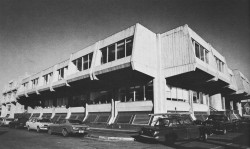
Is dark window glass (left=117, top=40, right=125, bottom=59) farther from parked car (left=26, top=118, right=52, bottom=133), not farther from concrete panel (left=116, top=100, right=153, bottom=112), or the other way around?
parked car (left=26, top=118, right=52, bottom=133)

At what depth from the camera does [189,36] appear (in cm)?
1966

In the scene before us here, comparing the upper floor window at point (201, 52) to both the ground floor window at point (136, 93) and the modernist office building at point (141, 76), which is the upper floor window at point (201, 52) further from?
the ground floor window at point (136, 93)

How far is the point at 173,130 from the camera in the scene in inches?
458

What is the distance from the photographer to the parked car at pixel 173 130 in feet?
37.1

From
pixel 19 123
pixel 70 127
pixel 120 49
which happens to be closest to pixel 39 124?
pixel 70 127

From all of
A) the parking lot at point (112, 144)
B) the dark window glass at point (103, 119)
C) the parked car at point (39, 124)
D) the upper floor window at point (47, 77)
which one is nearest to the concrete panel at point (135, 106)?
the dark window glass at point (103, 119)

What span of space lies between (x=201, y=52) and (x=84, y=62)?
1511 centimetres

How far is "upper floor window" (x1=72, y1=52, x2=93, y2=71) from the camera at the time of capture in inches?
1034

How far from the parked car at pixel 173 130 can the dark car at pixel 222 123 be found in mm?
3206

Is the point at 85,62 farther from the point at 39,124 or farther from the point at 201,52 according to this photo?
the point at 201,52

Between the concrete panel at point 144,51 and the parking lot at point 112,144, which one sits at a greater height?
the concrete panel at point 144,51

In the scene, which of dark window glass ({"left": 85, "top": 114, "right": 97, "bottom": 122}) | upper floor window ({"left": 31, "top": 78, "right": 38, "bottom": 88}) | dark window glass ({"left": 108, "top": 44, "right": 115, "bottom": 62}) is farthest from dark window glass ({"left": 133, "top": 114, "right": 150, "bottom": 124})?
upper floor window ({"left": 31, "top": 78, "right": 38, "bottom": 88})

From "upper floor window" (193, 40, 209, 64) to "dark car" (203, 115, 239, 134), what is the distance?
7671 millimetres

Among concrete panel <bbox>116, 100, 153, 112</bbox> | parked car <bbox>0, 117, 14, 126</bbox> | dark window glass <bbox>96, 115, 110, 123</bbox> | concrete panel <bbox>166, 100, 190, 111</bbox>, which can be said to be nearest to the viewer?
concrete panel <bbox>116, 100, 153, 112</bbox>
